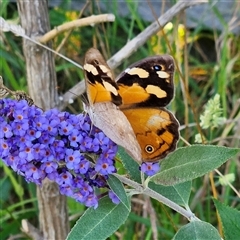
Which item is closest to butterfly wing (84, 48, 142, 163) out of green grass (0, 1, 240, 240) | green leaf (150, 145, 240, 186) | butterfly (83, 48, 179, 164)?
butterfly (83, 48, 179, 164)

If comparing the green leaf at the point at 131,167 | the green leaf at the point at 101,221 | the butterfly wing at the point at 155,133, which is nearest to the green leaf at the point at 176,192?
the green leaf at the point at 131,167

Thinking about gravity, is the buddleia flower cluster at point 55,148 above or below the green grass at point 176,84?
above

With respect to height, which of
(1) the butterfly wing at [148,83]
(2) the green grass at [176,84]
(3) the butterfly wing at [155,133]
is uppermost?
(1) the butterfly wing at [148,83]

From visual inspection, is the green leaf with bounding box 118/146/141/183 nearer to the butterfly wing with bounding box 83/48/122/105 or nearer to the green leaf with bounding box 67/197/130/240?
the green leaf with bounding box 67/197/130/240

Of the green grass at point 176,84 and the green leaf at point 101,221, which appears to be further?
the green grass at point 176,84

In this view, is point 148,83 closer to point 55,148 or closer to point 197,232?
point 55,148

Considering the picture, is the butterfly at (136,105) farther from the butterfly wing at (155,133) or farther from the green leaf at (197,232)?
the green leaf at (197,232)

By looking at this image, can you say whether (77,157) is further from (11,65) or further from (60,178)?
(11,65)
